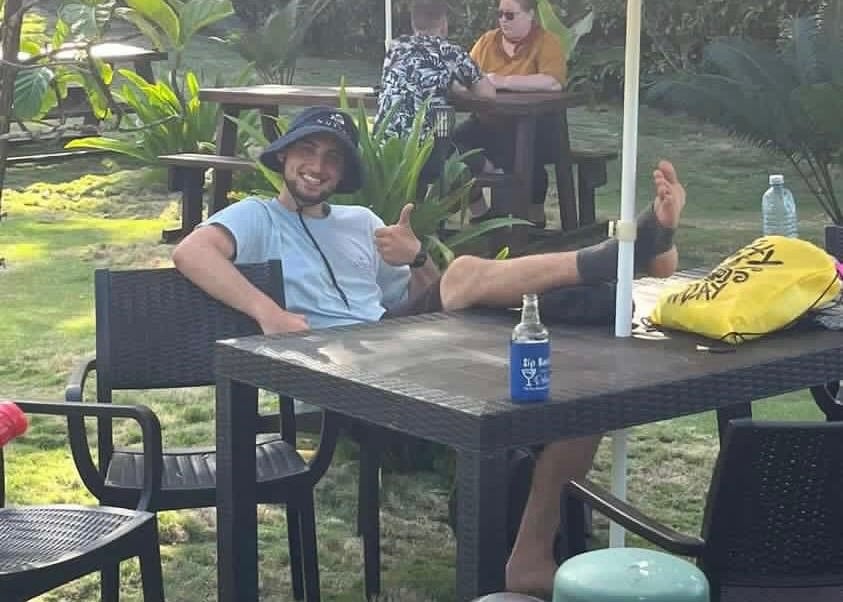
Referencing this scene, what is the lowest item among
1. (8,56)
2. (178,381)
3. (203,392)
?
(203,392)

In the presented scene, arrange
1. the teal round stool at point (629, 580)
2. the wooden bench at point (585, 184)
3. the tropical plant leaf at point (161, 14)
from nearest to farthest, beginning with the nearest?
the teal round stool at point (629, 580) → the wooden bench at point (585, 184) → the tropical plant leaf at point (161, 14)

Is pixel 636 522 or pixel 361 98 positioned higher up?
pixel 361 98

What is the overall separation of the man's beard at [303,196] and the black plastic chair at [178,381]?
0.33 meters

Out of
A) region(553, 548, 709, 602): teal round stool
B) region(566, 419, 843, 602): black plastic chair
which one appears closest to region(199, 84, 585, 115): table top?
region(566, 419, 843, 602): black plastic chair

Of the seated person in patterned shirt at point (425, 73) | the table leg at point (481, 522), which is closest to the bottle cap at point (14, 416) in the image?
the table leg at point (481, 522)

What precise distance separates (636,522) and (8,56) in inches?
184

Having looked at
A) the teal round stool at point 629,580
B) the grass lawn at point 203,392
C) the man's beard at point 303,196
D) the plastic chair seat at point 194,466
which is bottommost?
the grass lawn at point 203,392

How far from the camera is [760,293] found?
3.06 meters

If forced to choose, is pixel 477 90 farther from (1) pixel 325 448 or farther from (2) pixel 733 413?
(1) pixel 325 448

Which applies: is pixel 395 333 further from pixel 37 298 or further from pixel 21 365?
pixel 37 298

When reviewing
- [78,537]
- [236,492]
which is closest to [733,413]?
[236,492]

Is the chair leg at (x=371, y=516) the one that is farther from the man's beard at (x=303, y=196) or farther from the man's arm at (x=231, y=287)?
the man's beard at (x=303, y=196)

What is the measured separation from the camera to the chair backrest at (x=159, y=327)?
3525 mm

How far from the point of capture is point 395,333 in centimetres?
320
